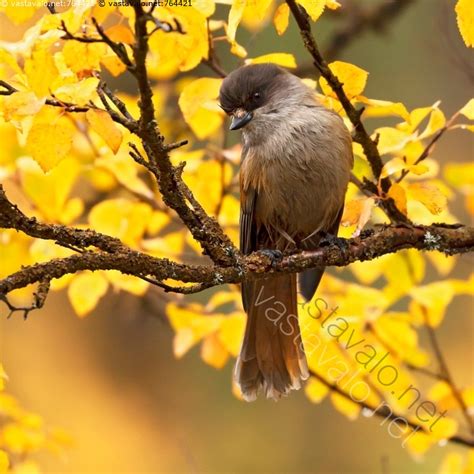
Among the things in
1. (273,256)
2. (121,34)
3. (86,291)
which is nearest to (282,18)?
(121,34)

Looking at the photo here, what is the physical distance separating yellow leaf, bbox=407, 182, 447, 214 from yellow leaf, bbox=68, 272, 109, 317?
45.3 inches

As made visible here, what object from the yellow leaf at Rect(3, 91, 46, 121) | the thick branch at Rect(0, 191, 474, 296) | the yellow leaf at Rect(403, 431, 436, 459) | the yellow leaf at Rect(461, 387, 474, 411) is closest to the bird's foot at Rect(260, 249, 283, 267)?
the thick branch at Rect(0, 191, 474, 296)

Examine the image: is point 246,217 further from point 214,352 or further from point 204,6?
point 204,6

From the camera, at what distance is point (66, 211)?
3.58 meters

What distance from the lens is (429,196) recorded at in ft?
9.29

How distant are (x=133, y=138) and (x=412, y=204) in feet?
3.45

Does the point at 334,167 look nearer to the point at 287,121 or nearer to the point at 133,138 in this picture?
the point at 287,121

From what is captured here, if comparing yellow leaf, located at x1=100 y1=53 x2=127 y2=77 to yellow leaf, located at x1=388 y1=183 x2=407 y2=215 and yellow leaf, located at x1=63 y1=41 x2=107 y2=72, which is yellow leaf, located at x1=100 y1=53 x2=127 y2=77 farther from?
yellow leaf, located at x1=388 y1=183 x2=407 y2=215

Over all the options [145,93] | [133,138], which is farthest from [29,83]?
[133,138]

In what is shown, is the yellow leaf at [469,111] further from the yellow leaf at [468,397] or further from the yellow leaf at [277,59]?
the yellow leaf at [468,397]

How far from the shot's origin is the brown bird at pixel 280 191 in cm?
351

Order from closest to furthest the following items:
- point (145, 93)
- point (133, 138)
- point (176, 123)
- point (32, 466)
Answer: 1. point (145, 93)
2. point (133, 138)
3. point (32, 466)
4. point (176, 123)

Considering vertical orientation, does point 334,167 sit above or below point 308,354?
above

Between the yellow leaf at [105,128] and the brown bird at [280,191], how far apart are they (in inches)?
46.4
